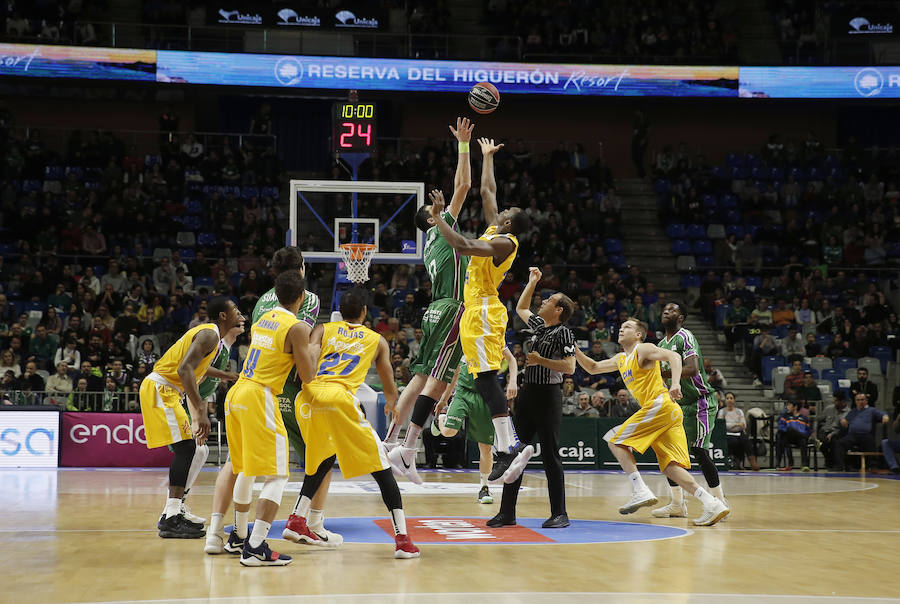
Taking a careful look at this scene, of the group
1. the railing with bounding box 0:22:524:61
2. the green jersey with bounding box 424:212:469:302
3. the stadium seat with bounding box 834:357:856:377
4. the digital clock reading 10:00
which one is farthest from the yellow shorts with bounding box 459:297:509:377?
the railing with bounding box 0:22:524:61

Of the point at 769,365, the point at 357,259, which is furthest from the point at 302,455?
the point at 769,365

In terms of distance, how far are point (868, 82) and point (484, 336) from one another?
20.1 meters

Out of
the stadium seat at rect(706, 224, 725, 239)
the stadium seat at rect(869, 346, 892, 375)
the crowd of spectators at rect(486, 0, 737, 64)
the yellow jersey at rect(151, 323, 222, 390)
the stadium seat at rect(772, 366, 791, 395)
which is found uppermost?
the crowd of spectators at rect(486, 0, 737, 64)

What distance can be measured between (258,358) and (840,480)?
454 inches

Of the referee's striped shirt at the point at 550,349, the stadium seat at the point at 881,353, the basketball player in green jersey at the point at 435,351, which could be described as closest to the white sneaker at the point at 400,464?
the basketball player in green jersey at the point at 435,351

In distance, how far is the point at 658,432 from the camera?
371 inches

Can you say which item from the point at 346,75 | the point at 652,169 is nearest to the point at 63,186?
the point at 346,75

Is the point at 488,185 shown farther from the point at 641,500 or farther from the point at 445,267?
the point at 641,500

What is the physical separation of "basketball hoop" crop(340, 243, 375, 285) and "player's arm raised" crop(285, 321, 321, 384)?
25.3 feet

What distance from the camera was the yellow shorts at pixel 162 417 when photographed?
8078 mm

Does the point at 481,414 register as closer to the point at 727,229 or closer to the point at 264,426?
the point at 264,426

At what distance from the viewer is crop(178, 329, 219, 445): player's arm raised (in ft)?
24.8

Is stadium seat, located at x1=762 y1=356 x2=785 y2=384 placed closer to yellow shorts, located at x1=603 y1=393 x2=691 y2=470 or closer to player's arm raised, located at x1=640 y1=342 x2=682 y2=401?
yellow shorts, located at x1=603 y1=393 x2=691 y2=470

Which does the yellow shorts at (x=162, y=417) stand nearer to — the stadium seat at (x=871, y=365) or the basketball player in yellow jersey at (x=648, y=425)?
the basketball player in yellow jersey at (x=648, y=425)
